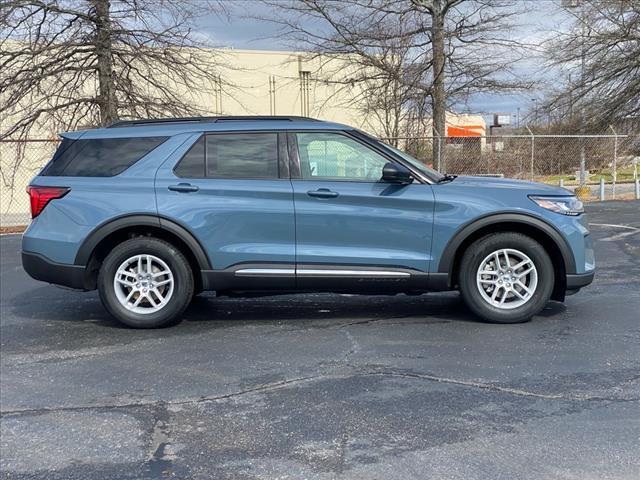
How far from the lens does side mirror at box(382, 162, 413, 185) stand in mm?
5254

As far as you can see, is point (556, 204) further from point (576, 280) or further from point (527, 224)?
point (576, 280)

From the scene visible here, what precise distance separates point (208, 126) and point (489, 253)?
2.77 meters

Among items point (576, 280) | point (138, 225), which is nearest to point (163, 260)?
point (138, 225)

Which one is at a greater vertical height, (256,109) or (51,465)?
(256,109)

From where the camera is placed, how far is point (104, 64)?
14961mm

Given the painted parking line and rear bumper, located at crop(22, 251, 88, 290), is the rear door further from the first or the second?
the painted parking line

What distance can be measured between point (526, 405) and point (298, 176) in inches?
108

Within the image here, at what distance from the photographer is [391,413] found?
3.69 metres

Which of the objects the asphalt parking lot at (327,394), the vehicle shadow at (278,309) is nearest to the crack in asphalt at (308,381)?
the asphalt parking lot at (327,394)

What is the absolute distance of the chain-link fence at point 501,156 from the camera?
1805 centimetres

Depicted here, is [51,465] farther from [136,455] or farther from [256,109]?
[256,109]

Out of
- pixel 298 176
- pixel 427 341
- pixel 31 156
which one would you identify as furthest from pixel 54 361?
pixel 31 156

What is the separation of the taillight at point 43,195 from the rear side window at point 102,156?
0.53 feet

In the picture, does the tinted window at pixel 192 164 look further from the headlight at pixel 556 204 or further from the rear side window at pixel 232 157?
the headlight at pixel 556 204
